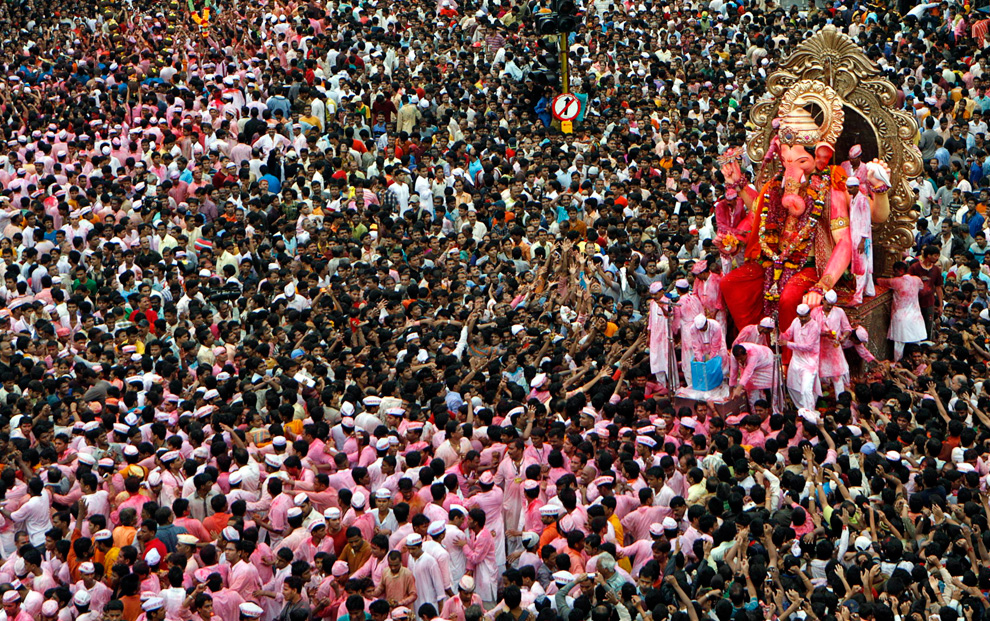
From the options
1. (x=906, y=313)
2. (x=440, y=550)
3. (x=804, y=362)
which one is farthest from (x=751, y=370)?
(x=440, y=550)

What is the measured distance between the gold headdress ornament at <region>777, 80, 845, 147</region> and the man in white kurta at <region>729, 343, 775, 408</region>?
2228 mm

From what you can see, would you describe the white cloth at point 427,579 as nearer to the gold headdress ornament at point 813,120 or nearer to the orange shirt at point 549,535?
the orange shirt at point 549,535

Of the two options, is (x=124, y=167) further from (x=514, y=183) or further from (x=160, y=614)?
(x=160, y=614)

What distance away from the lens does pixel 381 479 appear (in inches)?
485

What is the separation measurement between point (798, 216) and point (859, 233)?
0.63m

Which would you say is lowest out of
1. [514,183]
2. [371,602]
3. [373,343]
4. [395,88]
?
[371,602]

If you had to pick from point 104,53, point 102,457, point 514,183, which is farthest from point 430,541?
point 104,53

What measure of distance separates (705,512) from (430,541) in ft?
7.11

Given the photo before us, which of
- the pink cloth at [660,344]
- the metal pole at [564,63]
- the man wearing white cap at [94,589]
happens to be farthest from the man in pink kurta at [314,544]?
the metal pole at [564,63]

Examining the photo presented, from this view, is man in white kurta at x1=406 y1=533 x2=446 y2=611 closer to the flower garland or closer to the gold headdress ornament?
the flower garland

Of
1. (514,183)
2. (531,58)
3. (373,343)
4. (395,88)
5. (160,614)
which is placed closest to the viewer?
(160,614)

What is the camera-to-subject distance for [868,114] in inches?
597

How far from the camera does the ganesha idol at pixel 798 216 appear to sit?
14.7 metres

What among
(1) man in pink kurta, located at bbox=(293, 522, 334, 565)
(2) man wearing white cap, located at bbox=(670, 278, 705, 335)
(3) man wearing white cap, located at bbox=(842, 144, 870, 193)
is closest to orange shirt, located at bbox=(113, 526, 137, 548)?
(1) man in pink kurta, located at bbox=(293, 522, 334, 565)
